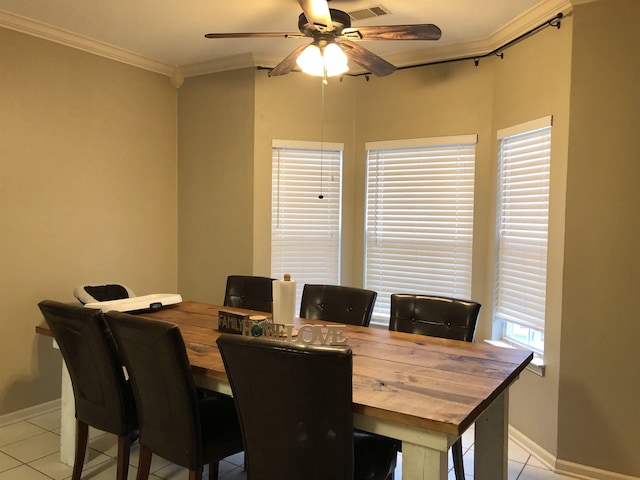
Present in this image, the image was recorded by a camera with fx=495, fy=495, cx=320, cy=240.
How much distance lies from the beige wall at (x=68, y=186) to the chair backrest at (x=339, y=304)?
1.74 meters

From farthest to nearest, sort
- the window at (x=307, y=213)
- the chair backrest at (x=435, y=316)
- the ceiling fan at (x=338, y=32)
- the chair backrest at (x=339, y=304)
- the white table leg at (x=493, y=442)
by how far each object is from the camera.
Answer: the window at (x=307, y=213) → the chair backrest at (x=339, y=304) → the chair backrest at (x=435, y=316) → the ceiling fan at (x=338, y=32) → the white table leg at (x=493, y=442)

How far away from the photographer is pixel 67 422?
2781 millimetres

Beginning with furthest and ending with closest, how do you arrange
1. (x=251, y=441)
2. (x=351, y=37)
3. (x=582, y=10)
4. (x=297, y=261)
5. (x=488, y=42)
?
(x=297, y=261), (x=488, y=42), (x=582, y=10), (x=351, y=37), (x=251, y=441)

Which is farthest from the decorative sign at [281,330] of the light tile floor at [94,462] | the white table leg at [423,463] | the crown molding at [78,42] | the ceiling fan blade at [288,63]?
the crown molding at [78,42]

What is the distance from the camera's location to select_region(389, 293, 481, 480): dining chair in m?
2.59

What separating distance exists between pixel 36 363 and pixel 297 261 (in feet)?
6.68

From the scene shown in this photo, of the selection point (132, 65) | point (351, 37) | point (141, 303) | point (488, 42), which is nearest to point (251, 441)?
Result: point (141, 303)

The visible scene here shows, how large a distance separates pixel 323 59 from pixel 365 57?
10.4 inches

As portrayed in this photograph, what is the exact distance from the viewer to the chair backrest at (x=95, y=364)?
2.19 meters

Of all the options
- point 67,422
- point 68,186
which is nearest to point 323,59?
point 68,186

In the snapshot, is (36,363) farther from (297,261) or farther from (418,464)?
(418,464)

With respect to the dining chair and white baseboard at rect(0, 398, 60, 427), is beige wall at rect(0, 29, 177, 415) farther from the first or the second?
the dining chair

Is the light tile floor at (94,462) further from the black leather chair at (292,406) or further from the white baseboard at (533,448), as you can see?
the black leather chair at (292,406)

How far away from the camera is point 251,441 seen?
1.77m
